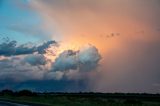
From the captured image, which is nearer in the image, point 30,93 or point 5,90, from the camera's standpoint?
point 30,93

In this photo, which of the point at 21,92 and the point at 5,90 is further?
the point at 5,90

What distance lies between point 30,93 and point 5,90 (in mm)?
43533

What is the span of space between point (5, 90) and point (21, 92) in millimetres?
38627

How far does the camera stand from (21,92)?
416ft

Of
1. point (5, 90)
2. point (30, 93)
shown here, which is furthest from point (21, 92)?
point (5, 90)

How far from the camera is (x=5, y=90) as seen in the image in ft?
536

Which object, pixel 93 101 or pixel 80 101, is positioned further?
pixel 93 101

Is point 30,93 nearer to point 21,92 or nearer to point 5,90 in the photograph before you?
point 21,92

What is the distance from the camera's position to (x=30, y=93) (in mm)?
122875

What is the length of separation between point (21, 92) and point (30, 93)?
5279 millimetres
